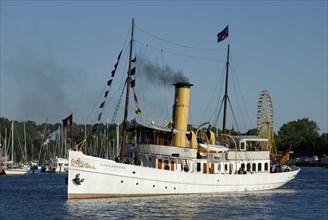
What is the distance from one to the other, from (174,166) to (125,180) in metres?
6.37

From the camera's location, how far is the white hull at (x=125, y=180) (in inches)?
2051

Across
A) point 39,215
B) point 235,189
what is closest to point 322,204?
point 235,189

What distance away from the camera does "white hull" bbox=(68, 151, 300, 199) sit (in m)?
52.1

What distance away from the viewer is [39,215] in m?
44.8

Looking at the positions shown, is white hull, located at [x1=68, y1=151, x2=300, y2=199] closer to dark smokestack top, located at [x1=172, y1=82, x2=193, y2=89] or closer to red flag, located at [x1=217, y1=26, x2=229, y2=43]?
dark smokestack top, located at [x1=172, y1=82, x2=193, y2=89]

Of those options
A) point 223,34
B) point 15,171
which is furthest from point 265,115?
point 15,171

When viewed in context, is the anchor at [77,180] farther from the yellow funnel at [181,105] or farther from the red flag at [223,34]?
the red flag at [223,34]

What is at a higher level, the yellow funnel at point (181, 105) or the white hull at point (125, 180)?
the yellow funnel at point (181, 105)

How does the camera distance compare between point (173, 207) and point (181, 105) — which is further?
point (181, 105)

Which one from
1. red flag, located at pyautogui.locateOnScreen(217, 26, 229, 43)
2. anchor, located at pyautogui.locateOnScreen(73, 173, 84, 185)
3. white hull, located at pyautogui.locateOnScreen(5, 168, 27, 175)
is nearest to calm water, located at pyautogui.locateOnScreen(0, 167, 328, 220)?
anchor, located at pyautogui.locateOnScreen(73, 173, 84, 185)

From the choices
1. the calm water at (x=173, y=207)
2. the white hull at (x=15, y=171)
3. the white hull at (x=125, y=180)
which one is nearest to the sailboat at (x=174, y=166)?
the white hull at (x=125, y=180)

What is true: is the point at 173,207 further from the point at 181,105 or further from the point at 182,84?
the point at 182,84

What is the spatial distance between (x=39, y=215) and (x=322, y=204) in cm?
2331

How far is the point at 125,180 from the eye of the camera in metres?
53.6
